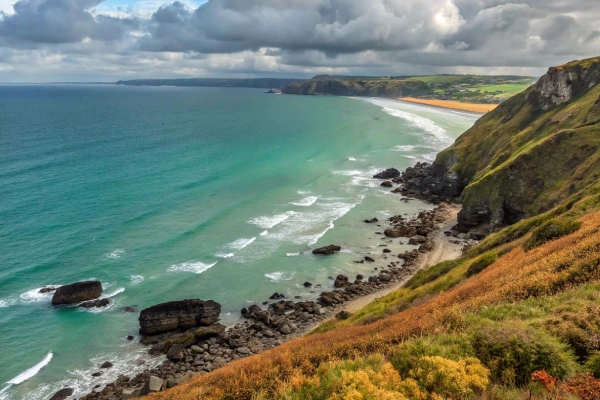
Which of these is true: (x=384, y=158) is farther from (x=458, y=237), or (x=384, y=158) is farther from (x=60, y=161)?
(x=60, y=161)

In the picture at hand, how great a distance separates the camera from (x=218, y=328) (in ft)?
123

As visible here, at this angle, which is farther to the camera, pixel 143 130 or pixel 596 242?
pixel 143 130

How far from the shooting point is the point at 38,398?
30.0 meters

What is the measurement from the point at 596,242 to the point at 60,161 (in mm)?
104802

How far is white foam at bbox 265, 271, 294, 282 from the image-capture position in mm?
47125

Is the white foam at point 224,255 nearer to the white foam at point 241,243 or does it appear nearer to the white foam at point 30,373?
the white foam at point 241,243

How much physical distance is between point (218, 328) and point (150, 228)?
2795cm

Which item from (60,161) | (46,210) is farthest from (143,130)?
(46,210)

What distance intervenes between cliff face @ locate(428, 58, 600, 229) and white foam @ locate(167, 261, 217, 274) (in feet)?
123

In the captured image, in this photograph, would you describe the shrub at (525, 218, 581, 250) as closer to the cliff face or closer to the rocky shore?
the rocky shore

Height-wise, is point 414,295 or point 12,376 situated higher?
point 414,295

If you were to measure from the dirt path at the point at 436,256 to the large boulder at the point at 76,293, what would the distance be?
2715cm

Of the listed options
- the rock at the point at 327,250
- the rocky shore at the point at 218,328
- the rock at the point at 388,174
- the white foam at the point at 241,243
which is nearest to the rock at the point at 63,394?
the rocky shore at the point at 218,328

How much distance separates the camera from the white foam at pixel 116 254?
50750 mm
